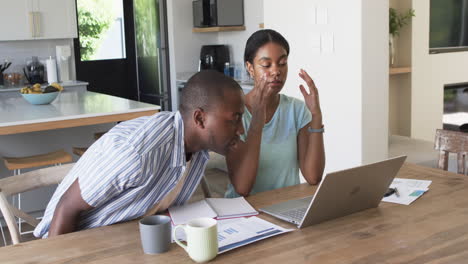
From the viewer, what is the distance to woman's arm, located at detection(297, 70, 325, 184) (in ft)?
6.48

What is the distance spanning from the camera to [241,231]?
1.46 m

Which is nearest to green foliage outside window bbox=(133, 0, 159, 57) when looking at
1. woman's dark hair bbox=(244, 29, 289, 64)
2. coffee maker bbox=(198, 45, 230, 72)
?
coffee maker bbox=(198, 45, 230, 72)

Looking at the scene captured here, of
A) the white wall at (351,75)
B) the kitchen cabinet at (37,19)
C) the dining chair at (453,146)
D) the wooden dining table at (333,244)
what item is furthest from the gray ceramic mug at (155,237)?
the kitchen cabinet at (37,19)

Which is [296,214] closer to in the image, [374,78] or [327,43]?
[374,78]

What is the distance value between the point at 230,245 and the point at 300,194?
21.2 inches

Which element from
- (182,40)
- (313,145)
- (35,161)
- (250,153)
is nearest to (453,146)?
(313,145)

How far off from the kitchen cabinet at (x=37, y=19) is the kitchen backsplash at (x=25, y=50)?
0.24 metres

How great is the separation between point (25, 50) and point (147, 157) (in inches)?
201

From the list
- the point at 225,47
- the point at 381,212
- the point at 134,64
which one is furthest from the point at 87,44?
the point at 381,212

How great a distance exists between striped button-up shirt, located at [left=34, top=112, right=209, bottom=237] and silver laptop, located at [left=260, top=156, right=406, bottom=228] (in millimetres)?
321

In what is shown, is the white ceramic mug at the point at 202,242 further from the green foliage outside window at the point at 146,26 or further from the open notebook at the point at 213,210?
the green foliage outside window at the point at 146,26

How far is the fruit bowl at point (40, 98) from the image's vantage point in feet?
13.4

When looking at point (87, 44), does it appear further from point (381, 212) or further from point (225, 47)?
point (381, 212)

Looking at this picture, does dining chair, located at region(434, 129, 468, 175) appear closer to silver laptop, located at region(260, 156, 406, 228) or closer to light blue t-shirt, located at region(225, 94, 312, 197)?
light blue t-shirt, located at region(225, 94, 312, 197)
